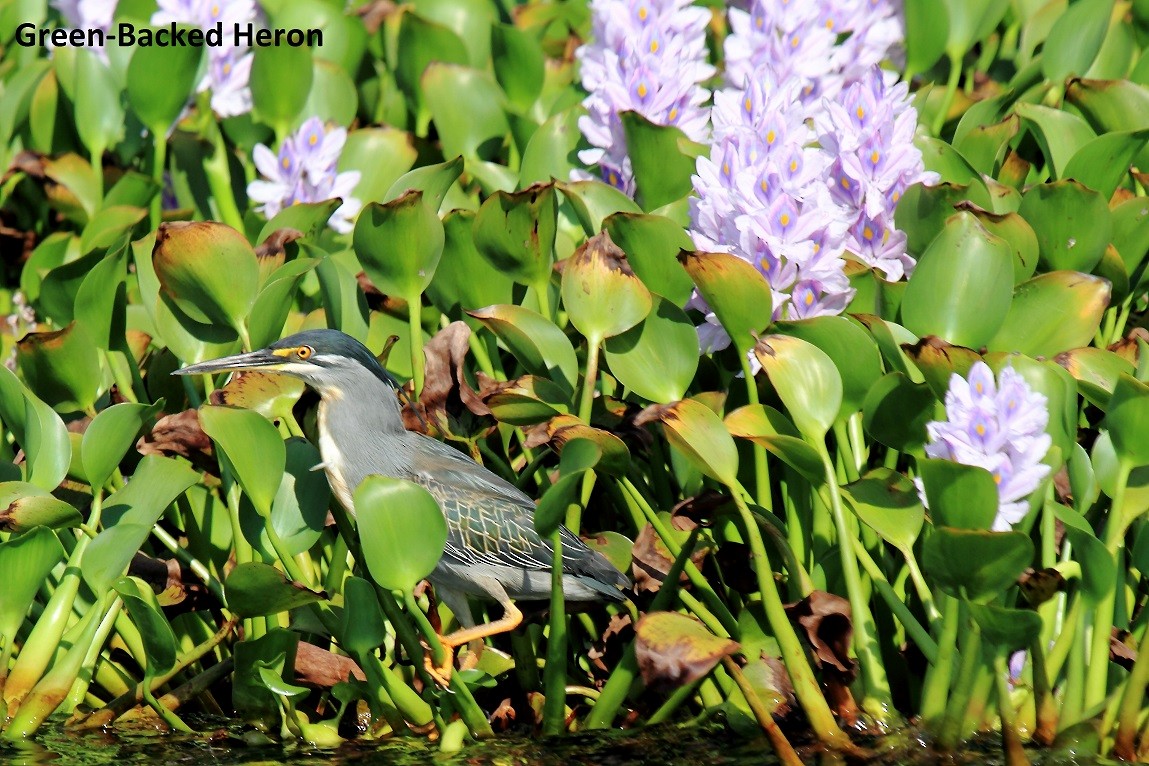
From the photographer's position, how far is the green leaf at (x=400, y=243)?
3.50 m

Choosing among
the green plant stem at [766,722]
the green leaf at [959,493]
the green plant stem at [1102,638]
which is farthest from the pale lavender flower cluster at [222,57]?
the green plant stem at [1102,638]

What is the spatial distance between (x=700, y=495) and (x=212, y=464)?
1.33m

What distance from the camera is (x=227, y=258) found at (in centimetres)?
340

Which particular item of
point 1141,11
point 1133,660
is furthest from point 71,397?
point 1141,11

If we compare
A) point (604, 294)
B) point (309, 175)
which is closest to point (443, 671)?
point (604, 294)

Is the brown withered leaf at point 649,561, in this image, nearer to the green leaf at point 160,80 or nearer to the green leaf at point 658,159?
the green leaf at point 658,159

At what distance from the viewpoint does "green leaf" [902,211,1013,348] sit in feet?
9.86

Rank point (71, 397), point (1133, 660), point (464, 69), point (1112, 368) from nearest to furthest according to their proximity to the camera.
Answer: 1. point (1133, 660)
2. point (1112, 368)
3. point (71, 397)
4. point (464, 69)

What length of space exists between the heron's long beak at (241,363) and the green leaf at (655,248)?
946 millimetres

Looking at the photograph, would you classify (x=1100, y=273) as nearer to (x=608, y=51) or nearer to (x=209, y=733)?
(x=608, y=51)

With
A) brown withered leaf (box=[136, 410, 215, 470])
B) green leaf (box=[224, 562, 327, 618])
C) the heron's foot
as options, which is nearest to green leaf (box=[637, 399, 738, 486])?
the heron's foot

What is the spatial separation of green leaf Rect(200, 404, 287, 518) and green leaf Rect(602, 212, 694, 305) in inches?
40.9

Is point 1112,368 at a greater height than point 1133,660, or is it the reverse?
point 1112,368

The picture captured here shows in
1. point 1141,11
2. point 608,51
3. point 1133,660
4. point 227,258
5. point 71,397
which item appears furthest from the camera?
point 1141,11
